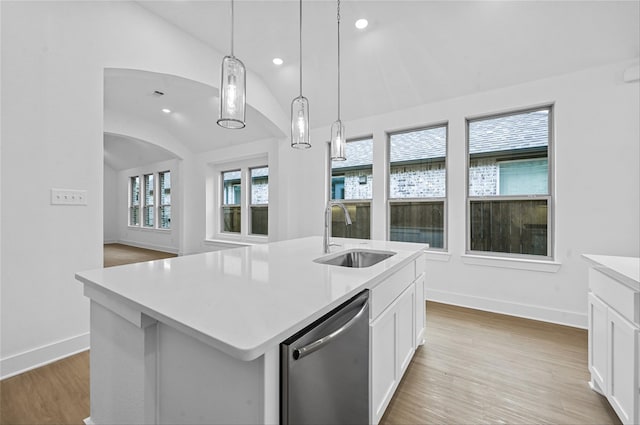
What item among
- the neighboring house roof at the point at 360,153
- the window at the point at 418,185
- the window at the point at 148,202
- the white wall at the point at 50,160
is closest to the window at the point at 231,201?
the neighboring house roof at the point at 360,153

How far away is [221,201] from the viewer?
6.44 metres

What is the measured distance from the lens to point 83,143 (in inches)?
88.5

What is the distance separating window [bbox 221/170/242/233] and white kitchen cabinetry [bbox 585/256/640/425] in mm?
5713

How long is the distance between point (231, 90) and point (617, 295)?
2215 millimetres

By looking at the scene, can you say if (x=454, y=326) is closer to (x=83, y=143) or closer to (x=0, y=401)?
(x=0, y=401)

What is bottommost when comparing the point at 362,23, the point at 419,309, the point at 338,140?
the point at 419,309

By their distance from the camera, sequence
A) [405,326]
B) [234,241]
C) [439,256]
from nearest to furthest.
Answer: [405,326] < [439,256] < [234,241]

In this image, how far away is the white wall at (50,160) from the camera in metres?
1.89

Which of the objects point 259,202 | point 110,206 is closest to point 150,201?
point 110,206

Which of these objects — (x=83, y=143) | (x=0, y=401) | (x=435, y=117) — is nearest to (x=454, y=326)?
(x=435, y=117)

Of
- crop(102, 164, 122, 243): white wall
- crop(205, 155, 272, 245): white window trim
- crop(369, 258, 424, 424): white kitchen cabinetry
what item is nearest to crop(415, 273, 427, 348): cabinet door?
crop(369, 258, 424, 424): white kitchen cabinetry

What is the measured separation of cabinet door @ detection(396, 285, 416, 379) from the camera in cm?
160

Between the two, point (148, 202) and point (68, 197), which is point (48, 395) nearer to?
point (68, 197)

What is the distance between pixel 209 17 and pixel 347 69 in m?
1.65
